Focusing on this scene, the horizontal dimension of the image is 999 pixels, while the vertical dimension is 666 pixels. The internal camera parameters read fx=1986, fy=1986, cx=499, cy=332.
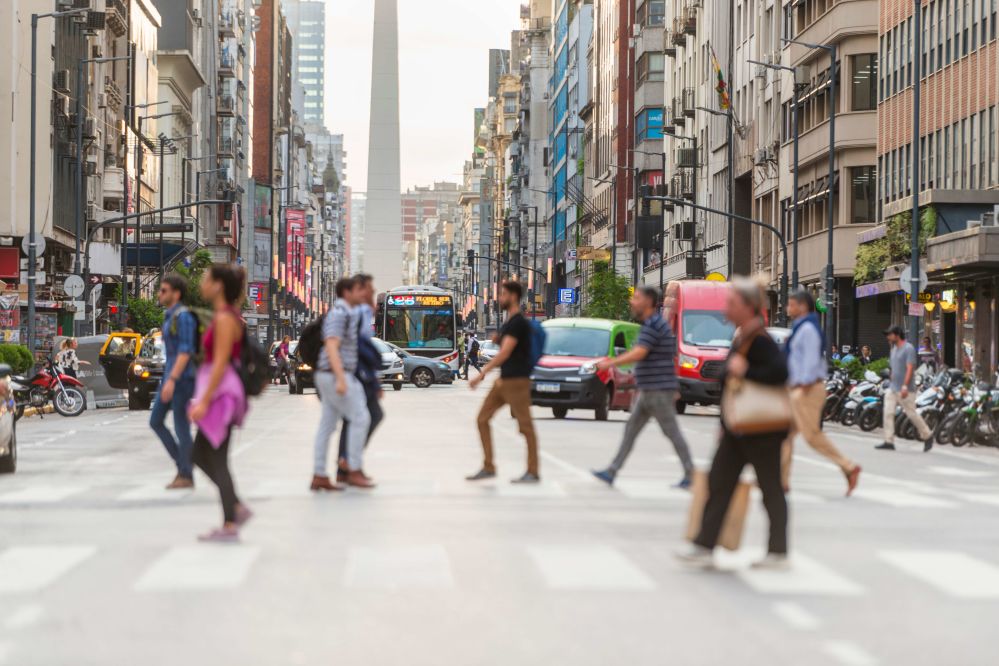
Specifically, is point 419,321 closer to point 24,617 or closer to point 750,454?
point 750,454

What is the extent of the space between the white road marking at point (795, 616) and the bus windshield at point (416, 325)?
202 ft

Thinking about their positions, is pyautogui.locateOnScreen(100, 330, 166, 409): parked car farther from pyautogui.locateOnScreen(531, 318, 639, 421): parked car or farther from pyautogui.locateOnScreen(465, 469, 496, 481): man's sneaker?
pyautogui.locateOnScreen(465, 469, 496, 481): man's sneaker

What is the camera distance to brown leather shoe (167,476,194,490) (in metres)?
17.6

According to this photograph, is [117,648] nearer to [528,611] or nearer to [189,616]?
[189,616]

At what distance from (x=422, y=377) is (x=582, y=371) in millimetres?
26786

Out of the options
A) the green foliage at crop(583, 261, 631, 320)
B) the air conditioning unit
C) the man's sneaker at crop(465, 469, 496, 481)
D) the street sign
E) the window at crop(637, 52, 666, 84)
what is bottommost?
the man's sneaker at crop(465, 469, 496, 481)

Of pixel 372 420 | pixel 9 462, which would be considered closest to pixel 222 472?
pixel 372 420

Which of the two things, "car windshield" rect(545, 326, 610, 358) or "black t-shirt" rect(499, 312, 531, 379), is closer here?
"black t-shirt" rect(499, 312, 531, 379)

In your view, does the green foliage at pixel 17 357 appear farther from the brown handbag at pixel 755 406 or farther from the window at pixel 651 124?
the window at pixel 651 124

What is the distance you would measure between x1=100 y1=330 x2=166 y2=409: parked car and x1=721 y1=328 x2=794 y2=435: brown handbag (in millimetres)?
31320

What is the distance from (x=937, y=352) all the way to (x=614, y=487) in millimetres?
34452

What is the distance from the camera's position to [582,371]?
115 ft

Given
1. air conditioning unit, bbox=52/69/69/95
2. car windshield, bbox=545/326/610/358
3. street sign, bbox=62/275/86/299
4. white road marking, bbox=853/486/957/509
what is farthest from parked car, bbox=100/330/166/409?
air conditioning unit, bbox=52/69/69/95

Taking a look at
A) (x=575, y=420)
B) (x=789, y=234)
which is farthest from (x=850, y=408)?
(x=789, y=234)
